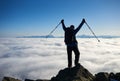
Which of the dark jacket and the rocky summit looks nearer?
the rocky summit

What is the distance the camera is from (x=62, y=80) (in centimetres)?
1427

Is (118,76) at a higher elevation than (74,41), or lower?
lower

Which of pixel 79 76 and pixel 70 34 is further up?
pixel 70 34

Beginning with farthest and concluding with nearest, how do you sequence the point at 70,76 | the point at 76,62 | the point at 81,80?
the point at 76,62 < the point at 70,76 < the point at 81,80

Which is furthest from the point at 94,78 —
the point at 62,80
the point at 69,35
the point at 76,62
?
the point at 69,35

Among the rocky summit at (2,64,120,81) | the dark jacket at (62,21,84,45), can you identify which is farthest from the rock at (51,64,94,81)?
the dark jacket at (62,21,84,45)

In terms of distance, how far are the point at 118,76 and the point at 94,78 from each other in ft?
7.16

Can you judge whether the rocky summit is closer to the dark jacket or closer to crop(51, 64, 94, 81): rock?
crop(51, 64, 94, 81): rock

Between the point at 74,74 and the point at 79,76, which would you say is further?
the point at 74,74

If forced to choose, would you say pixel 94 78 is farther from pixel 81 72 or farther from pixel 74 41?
pixel 74 41

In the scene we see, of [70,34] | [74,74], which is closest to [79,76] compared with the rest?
[74,74]

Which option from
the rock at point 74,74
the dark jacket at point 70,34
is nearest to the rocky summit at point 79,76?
the rock at point 74,74

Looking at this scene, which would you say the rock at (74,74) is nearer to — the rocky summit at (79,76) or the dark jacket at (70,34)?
the rocky summit at (79,76)

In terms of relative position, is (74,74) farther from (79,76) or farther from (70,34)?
(70,34)
